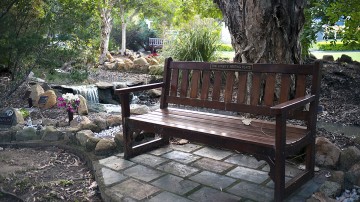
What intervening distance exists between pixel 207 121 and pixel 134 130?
74cm

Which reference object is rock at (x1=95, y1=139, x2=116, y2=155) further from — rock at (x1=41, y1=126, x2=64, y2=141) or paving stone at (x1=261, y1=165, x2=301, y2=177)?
paving stone at (x1=261, y1=165, x2=301, y2=177)

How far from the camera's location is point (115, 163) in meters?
3.42

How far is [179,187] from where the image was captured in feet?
9.41

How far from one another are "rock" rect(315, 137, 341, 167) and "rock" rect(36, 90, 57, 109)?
4453 millimetres

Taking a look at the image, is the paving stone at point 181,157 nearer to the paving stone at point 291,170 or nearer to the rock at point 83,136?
the paving stone at point 291,170

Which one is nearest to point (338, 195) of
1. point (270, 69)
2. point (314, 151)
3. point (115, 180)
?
point (314, 151)

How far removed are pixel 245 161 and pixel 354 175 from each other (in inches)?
39.0

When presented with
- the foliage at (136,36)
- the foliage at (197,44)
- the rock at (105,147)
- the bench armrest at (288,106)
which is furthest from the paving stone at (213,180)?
the foliage at (136,36)

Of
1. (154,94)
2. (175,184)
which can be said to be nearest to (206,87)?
(175,184)

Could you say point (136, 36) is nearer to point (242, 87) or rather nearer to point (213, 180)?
point (242, 87)

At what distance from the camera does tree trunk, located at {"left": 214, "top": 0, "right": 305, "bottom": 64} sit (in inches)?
150

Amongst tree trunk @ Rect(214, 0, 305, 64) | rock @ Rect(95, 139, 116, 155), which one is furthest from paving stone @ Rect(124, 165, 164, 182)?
tree trunk @ Rect(214, 0, 305, 64)

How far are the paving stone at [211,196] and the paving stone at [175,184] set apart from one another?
10 centimetres

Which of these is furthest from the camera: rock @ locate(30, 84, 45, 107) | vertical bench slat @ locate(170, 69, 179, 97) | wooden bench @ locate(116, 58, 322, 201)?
rock @ locate(30, 84, 45, 107)
